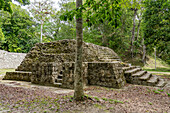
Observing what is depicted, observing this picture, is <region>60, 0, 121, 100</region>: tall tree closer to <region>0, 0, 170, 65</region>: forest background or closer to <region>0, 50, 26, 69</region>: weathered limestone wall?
<region>0, 0, 170, 65</region>: forest background

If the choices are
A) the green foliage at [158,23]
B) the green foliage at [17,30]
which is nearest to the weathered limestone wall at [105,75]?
the green foliage at [158,23]

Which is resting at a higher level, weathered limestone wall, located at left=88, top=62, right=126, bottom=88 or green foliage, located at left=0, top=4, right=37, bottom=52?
green foliage, located at left=0, top=4, right=37, bottom=52

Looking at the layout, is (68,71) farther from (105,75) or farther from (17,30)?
(17,30)

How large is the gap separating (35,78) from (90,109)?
157 inches

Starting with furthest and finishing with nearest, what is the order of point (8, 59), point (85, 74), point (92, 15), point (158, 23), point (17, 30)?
point (17, 30), point (8, 59), point (158, 23), point (85, 74), point (92, 15)

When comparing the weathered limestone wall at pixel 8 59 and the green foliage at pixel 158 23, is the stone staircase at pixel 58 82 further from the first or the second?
the weathered limestone wall at pixel 8 59

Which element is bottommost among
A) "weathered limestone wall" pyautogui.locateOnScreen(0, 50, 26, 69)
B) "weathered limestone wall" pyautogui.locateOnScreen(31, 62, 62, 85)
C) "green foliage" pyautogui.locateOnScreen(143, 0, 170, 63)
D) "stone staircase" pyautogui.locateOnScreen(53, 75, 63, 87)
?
"stone staircase" pyautogui.locateOnScreen(53, 75, 63, 87)

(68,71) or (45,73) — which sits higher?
(68,71)

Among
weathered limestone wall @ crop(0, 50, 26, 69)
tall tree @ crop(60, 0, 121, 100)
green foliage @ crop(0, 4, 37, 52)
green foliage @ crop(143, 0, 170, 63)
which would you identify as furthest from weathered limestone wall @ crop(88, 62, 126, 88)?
green foliage @ crop(0, 4, 37, 52)

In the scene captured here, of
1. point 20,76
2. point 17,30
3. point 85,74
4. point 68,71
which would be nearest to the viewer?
point 68,71

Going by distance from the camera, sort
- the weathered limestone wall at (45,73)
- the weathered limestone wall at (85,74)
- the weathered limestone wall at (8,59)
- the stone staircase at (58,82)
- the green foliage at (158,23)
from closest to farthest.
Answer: the weathered limestone wall at (85,74), the stone staircase at (58,82), the weathered limestone wall at (45,73), the green foliage at (158,23), the weathered limestone wall at (8,59)

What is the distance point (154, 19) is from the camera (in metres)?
9.95

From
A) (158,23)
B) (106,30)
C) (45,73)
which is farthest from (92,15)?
(106,30)

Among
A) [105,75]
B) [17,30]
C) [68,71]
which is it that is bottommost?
[105,75]
